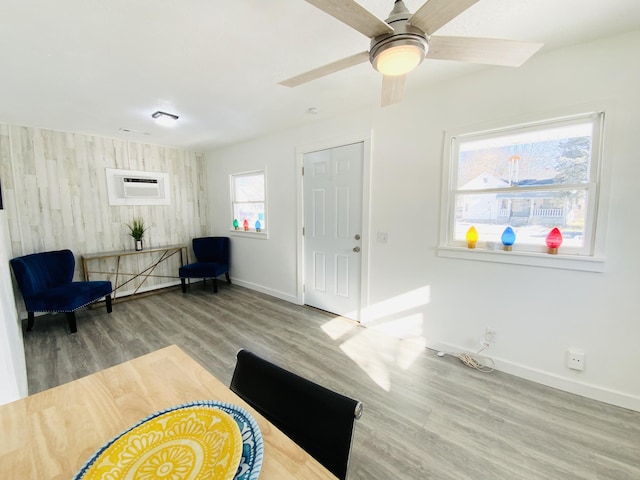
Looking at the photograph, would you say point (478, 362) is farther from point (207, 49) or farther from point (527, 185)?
point (207, 49)

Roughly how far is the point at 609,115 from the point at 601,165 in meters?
0.31

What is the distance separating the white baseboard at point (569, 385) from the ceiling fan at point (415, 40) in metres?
2.15

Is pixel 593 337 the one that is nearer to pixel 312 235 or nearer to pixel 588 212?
pixel 588 212

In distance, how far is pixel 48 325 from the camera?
3105 mm

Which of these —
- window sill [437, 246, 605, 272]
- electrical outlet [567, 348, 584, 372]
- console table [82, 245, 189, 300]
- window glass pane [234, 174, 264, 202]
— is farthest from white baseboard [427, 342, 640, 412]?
console table [82, 245, 189, 300]

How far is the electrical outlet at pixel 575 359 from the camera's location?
1.89m

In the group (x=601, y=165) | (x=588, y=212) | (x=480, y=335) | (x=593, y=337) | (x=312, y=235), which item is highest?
(x=601, y=165)

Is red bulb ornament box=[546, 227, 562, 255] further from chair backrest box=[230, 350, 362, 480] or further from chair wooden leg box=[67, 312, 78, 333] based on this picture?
chair wooden leg box=[67, 312, 78, 333]

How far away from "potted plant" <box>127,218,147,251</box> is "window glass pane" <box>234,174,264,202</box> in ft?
4.88

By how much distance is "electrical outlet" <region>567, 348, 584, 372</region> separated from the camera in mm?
1891

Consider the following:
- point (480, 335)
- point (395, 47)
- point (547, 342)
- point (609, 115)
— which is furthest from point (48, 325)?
point (609, 115)

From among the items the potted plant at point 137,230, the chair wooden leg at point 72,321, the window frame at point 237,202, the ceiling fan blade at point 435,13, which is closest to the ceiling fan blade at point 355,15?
the ceiling fan blade at point 435,13

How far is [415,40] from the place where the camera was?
109 centimetres

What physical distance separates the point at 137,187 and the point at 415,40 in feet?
14.4
